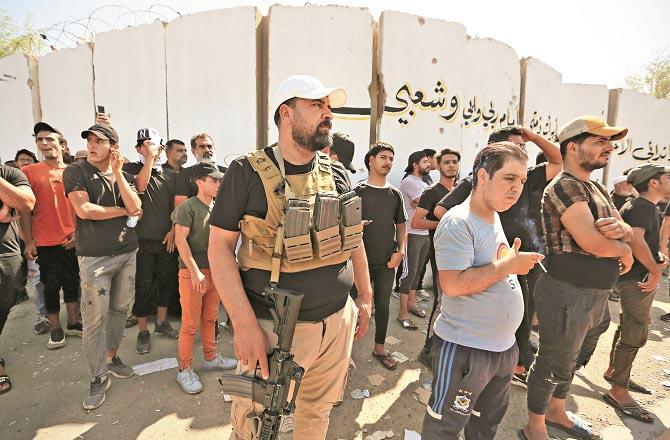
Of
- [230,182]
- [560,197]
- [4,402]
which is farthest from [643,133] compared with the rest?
[4,402]

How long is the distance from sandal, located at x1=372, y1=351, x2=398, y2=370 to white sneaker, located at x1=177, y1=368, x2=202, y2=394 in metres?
1.59

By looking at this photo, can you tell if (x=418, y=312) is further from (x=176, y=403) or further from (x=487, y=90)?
(x=487, y=90)

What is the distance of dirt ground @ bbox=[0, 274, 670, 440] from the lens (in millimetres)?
2414

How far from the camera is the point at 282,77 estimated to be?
4875mm

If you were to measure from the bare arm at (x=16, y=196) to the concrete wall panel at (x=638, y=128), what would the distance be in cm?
1176

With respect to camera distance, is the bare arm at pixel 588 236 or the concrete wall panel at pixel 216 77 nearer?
the bare arm at pixel 588 236

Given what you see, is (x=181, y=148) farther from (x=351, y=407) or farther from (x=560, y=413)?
(x=560, y=413)

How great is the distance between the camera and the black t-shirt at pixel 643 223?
284 centimetres

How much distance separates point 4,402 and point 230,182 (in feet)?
9.01

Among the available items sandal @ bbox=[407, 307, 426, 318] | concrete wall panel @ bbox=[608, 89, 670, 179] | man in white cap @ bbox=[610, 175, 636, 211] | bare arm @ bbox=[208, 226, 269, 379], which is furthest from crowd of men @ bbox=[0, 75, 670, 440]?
concrete wall panel @ bbox=[608, 89, 670, 179]

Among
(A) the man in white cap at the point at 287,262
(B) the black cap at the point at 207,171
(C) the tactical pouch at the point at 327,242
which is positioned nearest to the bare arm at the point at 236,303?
(A) the man in white cap at the point at 287,262

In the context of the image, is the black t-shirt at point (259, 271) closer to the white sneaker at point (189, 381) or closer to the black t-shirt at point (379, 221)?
the black t-shirt at point (379, 221)

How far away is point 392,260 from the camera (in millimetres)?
3201

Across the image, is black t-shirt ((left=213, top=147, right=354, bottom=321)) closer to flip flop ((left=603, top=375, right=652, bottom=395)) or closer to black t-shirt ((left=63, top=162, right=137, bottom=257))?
black t-shirt ((left=63, top=162, right=137, bottom=257))
